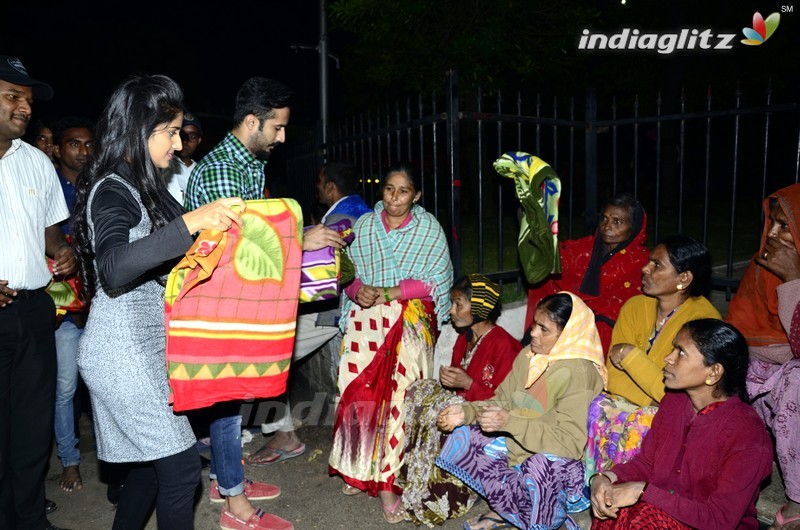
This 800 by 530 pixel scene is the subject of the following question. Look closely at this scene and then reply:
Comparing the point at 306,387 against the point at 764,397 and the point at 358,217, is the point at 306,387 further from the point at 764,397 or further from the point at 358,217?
the point at 764,397

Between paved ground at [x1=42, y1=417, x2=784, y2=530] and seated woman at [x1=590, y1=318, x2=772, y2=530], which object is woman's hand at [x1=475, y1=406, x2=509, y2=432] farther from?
paved ground at [x1=42, y1=417, x2=784, y2=530]

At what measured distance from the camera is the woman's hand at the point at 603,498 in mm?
2717

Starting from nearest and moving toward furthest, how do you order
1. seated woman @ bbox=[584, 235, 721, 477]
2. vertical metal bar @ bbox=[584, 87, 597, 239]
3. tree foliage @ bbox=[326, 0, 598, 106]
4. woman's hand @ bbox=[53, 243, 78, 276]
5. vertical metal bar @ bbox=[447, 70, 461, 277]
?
seated woman @ bbox=[584, 235, 721, 477], woman's hand @ bbox=[53, 243, 78, 276], vertical metal bar @ bbox=[447, 70, 461, 277], vertical metal bar @ bbox=[584, 87, 597, 239], tree foliage @ bbox=[326, 0, 598, 106]

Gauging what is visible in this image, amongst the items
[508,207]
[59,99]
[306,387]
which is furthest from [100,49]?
[306,387]

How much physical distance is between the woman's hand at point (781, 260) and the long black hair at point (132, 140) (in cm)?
293

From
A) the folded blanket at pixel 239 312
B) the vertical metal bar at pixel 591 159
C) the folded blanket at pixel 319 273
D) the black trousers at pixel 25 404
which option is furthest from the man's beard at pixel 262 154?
the vertical metal bar at pixel 591 159

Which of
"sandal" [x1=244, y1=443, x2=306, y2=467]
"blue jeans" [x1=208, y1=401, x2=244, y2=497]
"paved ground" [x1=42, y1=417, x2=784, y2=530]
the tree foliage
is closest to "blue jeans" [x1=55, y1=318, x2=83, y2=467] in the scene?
"paved ground" [x1=42, y1=417, x2=784, y2=530]

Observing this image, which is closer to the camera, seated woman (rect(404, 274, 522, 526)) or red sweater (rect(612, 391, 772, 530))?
red sweater (rect(612, 391, 772, 530))

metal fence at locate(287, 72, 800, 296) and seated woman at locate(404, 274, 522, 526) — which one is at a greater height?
metal fence at locate(287, 72, 800, 296)

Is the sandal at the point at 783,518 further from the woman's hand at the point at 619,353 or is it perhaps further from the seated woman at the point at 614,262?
the seated woman at the point at 614,262

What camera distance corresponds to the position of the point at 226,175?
2.98 metres

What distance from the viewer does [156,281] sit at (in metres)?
2.53

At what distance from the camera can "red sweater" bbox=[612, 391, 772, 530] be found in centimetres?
248

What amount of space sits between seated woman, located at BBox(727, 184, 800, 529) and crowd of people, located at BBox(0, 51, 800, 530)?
0.4 inches
